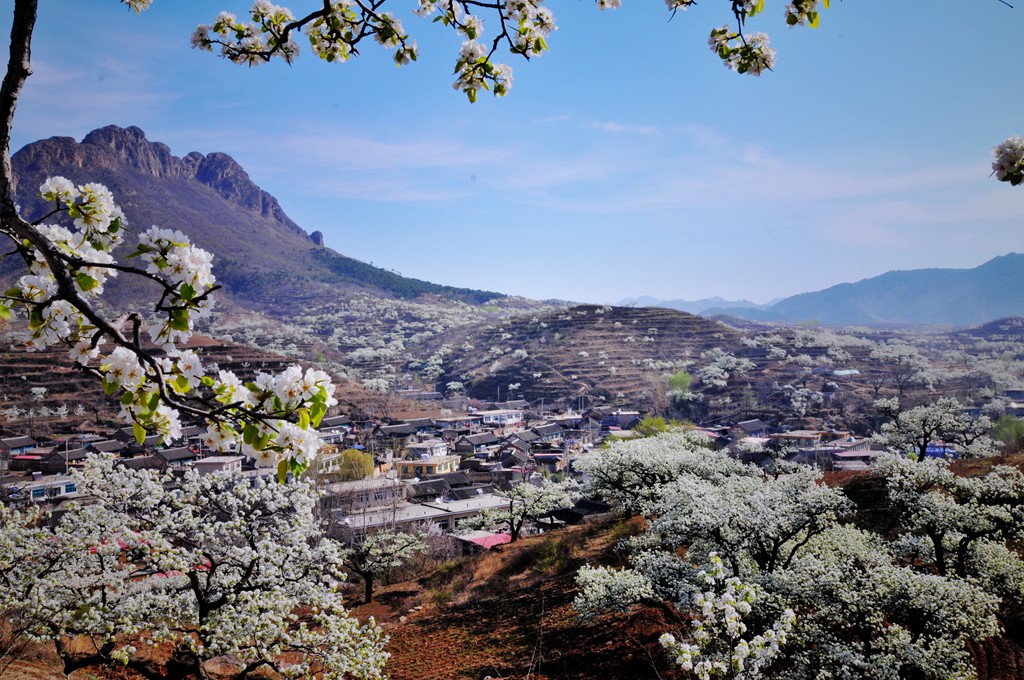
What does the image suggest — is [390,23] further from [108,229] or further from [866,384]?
[866,384]

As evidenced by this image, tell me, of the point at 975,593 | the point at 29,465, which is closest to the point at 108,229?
the point at 975,593

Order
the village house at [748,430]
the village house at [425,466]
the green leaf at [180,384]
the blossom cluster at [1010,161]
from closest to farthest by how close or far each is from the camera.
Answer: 1. the green leaf at [180,384]
2. the blossom cluster at [1010,161]
3. the village house at [425,466]
4. the village house at [748,430]

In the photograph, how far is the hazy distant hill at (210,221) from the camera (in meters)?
140

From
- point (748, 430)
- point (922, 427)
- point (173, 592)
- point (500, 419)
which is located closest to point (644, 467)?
point (173, 592)

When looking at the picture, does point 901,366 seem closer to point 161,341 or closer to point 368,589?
point 368,589

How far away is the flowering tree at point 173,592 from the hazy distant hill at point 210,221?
5252 inches

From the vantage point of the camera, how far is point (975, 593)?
24.6 feet

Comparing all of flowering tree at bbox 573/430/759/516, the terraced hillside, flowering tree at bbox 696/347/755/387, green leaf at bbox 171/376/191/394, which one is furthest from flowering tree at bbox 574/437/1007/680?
the terraced hillside

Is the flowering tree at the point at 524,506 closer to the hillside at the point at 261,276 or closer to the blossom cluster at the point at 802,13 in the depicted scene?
the blossom cluster at the point at 802,13

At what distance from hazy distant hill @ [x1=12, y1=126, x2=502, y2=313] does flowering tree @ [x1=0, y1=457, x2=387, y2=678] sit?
5252 inches

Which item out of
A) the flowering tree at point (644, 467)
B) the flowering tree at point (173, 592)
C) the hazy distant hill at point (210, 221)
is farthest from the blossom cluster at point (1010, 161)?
the hazy distant hill at point (210, 221)

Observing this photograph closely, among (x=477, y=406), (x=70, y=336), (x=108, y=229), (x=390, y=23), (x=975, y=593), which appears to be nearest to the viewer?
(x=70, y=336)

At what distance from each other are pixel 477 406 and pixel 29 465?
48.4m

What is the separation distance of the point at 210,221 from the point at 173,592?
607 feet
